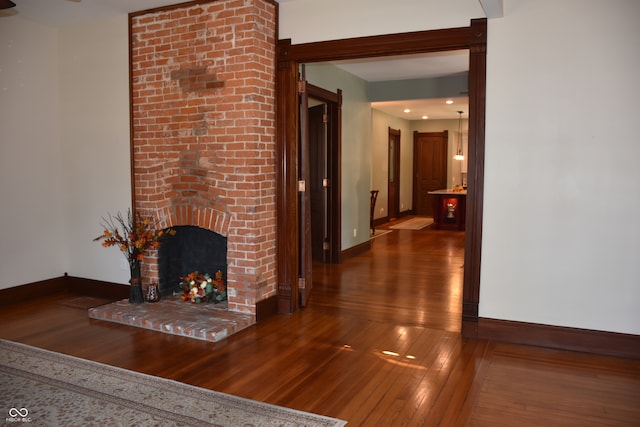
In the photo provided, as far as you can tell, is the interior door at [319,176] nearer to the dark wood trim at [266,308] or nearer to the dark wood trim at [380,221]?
the dark wood trim at [266,308]

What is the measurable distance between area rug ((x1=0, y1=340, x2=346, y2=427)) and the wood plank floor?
12cm

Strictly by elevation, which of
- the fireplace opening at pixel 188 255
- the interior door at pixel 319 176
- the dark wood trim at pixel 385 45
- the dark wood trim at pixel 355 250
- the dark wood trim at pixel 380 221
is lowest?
the dark wood trim at pixel 355 250

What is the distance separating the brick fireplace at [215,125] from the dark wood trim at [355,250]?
9.28ft

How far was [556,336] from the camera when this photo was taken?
3.83 m

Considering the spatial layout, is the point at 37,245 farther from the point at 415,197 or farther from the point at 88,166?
the point at 415,197

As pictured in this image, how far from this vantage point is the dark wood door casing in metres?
3.96

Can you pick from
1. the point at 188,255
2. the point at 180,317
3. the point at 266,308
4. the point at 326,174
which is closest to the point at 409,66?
the point at 326,174

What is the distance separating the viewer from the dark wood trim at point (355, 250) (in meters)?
7.47

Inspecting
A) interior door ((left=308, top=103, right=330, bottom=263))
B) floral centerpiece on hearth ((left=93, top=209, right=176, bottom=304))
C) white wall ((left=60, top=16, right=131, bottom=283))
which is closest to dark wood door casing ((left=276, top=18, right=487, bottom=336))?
floral centerpiece on hearth ((left=93, top=209, right=176, bottom=304))

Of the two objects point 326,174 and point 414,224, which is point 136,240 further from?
point 414,224

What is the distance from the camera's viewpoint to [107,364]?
352 cm

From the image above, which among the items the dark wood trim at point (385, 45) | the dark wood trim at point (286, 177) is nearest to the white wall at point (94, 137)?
the dark wood trim at point (286, 177)

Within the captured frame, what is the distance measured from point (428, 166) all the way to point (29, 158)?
10.8 metres

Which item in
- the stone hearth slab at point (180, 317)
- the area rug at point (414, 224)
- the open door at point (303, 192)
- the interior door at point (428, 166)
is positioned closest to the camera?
the stone hearth slab at point (180, 317)
